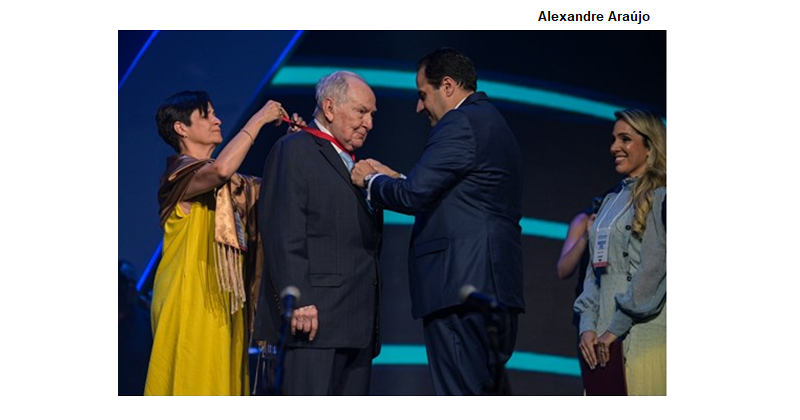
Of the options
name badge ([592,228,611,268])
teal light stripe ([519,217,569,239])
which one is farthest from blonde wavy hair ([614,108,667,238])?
teal light stripe ([519,217,569,239])

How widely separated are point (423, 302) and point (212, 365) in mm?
1051

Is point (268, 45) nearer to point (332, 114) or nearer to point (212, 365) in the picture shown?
point (332, 114)

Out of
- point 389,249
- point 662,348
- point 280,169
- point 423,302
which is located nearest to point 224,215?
point 280,169

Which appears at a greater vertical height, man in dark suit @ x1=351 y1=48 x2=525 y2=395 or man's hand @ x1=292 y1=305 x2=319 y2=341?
man in dark suit @ x1=351 y1=48 x2=525 y2=395

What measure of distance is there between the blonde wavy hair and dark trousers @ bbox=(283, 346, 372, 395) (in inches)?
61.0

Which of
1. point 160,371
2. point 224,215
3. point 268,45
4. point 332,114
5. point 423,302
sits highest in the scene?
point 268,45

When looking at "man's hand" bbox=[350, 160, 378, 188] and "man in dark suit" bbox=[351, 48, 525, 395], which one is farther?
"man's hand" bbox=[350, 160, 378, 188]

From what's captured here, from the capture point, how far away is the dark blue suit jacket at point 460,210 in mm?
5277

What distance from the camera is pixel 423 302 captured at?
5320 mm

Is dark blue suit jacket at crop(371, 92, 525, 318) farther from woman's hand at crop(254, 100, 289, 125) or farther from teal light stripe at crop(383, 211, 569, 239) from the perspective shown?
teal light stripe at crop(383, 211, 569, 239)

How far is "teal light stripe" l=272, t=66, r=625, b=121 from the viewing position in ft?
21.9

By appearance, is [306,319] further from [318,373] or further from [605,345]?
[605,345]

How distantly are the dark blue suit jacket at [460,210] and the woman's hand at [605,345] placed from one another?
0.48 meters

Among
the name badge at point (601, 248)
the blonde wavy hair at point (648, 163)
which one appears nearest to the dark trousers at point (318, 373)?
the name badge at point (601, 248)
